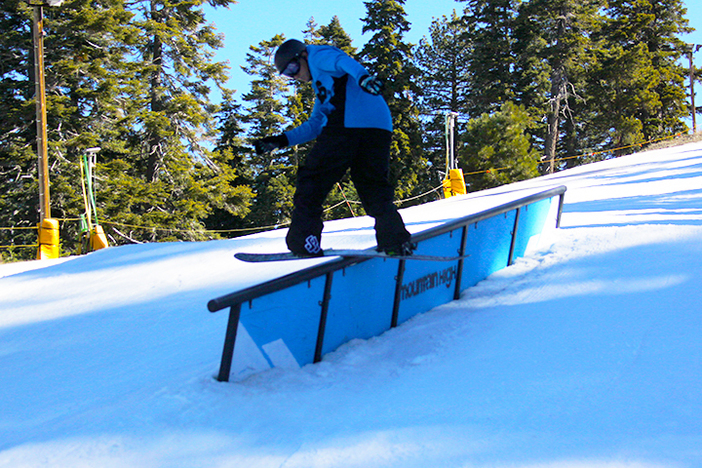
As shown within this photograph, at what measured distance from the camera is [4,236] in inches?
867

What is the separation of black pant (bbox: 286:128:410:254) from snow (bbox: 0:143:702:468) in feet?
2.43

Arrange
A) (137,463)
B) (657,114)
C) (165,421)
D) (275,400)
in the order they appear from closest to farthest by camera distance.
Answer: (137,463) < (165,421) < (275,400) < (657,114)

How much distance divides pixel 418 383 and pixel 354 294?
83cm

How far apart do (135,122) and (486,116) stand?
1892cm

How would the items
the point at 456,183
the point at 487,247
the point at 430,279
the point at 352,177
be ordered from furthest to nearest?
the point at 456,183, the point at 487,247, the point at 430,279, the point at 352,177

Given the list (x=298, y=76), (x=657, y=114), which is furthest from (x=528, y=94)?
(x=298, y=76)

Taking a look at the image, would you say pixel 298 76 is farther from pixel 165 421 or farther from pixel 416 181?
pixel 416 181

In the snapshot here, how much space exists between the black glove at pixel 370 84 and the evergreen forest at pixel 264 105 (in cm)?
1453

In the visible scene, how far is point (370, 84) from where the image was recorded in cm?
287

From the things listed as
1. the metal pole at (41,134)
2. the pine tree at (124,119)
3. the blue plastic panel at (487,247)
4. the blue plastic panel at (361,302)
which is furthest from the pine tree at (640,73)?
the blue plastic panel at (361,302)

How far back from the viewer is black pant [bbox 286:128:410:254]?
126 inches

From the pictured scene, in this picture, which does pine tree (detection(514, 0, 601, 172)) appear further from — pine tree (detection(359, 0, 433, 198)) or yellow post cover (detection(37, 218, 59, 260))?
yellow post cover (detection(37, 218, 59, 260))

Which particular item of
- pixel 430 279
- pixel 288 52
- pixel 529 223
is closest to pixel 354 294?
pixel 430 279

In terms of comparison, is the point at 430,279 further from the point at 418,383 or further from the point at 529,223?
the point at 529,223
